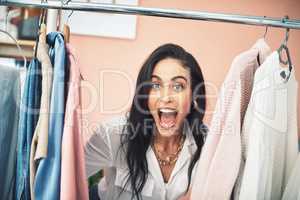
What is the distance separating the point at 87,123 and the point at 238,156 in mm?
750

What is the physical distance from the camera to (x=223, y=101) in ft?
2.16

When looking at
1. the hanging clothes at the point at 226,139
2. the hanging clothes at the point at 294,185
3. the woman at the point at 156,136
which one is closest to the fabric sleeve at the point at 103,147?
the woman at the point at 156,136

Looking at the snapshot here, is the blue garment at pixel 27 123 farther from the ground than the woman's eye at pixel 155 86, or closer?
closer

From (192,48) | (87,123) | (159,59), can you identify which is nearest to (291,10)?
(192,48)

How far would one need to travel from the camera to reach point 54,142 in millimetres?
601

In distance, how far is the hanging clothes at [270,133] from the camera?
61 centimetres

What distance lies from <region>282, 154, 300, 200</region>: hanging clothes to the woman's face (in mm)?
422

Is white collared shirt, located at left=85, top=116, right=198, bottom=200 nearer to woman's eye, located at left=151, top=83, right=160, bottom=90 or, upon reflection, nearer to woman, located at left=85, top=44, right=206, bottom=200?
woman, located at left=85, top=44, right=206, bottom=200

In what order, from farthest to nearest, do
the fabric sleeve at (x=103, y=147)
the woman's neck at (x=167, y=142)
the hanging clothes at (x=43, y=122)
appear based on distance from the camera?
the woman's neck at (x=167, y=142) < the fabric sleeve at (x=103, y=147) < the hanging clothes at (x=43, y=122)

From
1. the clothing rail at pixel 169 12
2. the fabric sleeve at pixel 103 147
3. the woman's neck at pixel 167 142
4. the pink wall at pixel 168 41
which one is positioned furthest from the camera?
the pink wall at pixel 168 41

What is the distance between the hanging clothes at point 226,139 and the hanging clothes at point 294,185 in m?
0.12

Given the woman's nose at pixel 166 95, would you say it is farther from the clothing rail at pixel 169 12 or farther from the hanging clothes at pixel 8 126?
the hanging clothes at pixel 8 126

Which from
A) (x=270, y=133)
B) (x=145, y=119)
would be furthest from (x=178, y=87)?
(x=270, y=133)

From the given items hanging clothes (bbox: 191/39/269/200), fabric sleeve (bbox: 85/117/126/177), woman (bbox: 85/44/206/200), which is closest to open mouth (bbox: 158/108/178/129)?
woman (bbox: 85/44/206/200)
